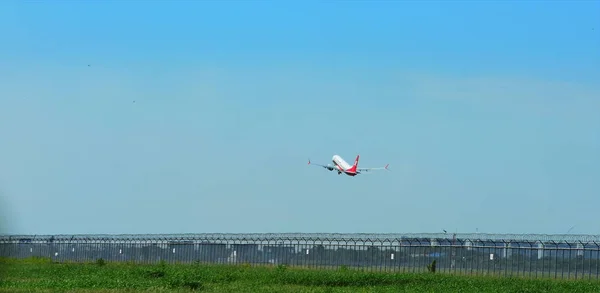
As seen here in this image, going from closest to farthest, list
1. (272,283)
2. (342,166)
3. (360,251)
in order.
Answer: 1. (272,283)
2. (360,251)
3. (342,166)

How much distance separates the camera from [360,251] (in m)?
85.7

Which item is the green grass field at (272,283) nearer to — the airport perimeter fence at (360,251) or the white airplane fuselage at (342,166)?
the airport perimeter fence at (360,251)

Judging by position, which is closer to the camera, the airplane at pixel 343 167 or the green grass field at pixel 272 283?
the green grass field at pixel 272 283

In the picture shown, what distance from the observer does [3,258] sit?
327 inches

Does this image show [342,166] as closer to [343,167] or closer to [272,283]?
[343,167]

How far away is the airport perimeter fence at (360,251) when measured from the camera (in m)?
66.0

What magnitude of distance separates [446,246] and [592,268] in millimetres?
14453

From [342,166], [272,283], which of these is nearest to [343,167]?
[342,166]

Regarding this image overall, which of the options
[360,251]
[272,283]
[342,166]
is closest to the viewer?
[272,283]

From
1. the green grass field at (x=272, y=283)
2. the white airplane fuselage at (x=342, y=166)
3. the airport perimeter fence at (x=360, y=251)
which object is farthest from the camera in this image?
the white airplane fuselage at (x=342, y=166)

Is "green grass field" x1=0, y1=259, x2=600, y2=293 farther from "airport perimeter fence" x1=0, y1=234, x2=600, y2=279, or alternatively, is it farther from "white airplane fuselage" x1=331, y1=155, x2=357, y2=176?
"white airplane fuselage" x1=331, y1=155, x2=357, y2=176

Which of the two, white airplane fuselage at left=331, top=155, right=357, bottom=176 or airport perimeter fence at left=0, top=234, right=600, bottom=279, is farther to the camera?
white airplane fuselage at left=331, top=155, right=357, bottom=176

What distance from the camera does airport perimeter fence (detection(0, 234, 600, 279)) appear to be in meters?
66.0

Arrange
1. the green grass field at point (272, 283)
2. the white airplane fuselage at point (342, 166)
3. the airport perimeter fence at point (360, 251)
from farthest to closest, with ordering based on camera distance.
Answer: the white airplane fuselage at point (342, 166), the airport perimeter fence at point (360, 251), the green grass field at point (272, 283)
